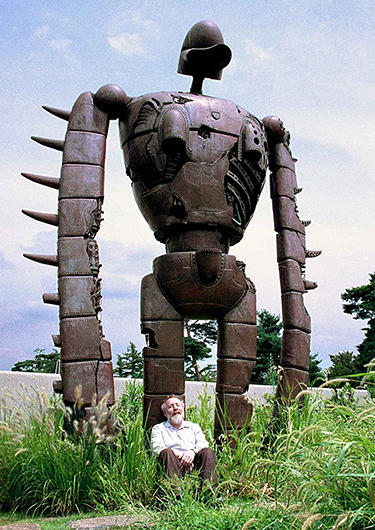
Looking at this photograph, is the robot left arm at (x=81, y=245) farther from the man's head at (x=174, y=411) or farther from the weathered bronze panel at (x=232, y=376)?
the weathered bronze panel at (x=232, y=376)

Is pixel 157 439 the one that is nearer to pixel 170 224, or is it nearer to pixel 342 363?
pixel 170 224

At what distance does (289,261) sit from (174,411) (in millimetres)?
1945

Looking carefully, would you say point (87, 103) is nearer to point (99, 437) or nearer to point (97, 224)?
point (97, 224)

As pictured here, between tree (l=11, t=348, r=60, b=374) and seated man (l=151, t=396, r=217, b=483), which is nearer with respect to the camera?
seated man (l=151, t=396, r=217, b=483)

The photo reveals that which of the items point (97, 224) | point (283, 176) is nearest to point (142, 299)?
point (97, 224)

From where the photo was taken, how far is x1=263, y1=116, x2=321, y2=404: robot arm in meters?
5.34

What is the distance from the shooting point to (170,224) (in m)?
4.70

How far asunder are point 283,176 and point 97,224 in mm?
1920

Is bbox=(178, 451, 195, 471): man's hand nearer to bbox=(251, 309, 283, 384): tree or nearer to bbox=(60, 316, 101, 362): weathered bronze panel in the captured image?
bbox=(60, 316, 101, 362): weathered bronze panel

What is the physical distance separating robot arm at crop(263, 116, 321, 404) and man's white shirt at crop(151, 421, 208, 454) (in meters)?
1.23

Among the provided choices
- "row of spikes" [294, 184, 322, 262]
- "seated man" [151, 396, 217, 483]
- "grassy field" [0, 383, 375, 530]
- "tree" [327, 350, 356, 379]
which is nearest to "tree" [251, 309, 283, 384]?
"tree" [327, 350, 356, 379]

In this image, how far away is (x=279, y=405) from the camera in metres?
5.16

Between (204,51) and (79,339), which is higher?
(204,51)

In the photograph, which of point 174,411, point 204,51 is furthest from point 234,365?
point 204,51
